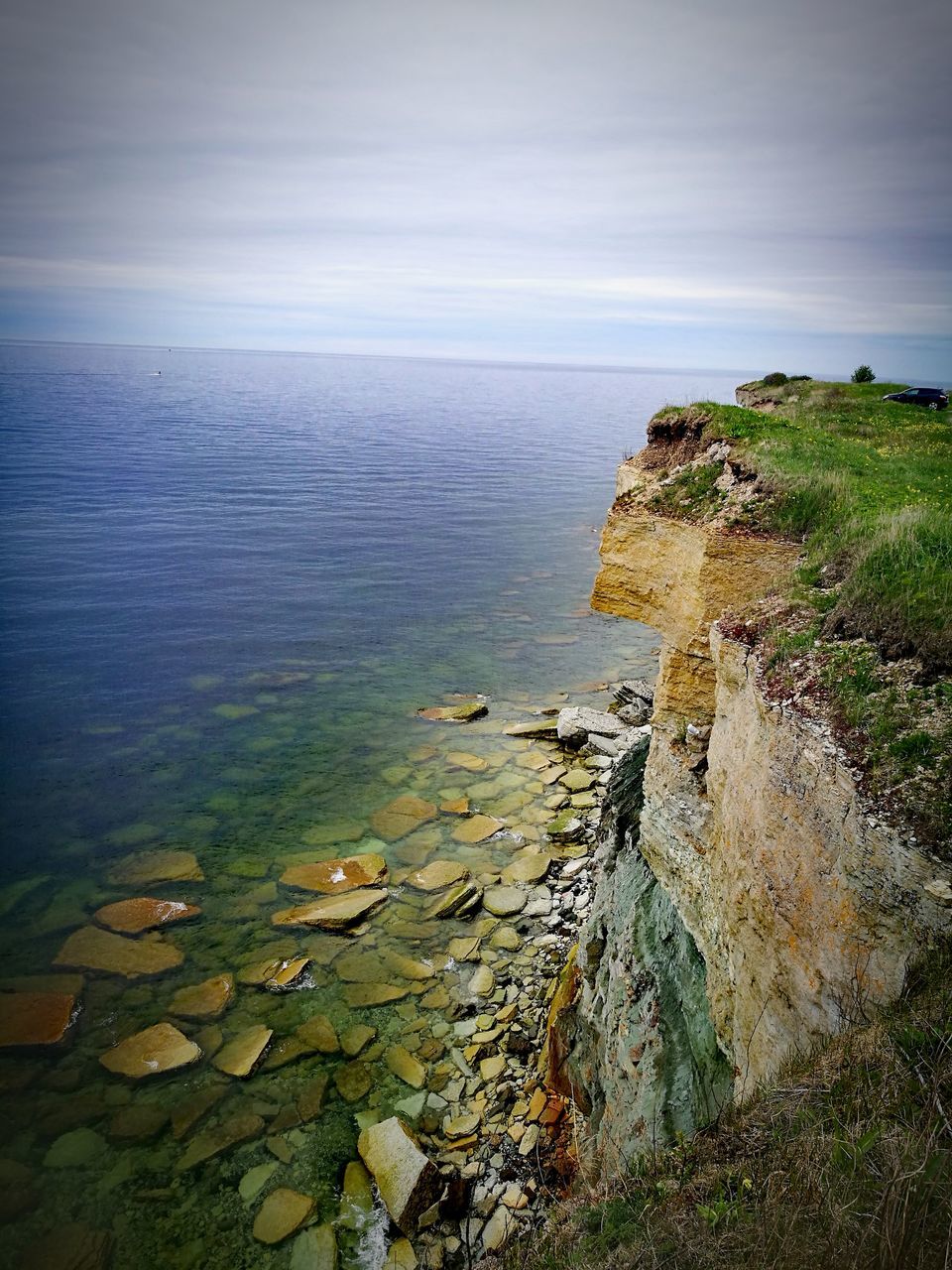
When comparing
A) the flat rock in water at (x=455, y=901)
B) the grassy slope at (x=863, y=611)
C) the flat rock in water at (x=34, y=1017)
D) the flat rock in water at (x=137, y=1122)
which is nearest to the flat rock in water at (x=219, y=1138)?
the flat rock in water at (x=137, y=1122)

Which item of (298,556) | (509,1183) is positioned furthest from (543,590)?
(509,1183)

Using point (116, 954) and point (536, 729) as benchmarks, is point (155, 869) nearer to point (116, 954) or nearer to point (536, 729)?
point (116, 954)

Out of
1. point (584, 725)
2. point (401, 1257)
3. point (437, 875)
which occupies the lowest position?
point (401, 1257)

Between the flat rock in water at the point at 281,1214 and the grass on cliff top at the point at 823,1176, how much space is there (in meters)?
4.54

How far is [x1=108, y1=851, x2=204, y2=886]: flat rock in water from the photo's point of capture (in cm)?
1334

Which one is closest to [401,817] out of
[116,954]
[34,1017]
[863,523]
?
[116,954]

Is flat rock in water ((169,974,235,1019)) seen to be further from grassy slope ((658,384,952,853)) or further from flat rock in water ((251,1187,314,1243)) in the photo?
grassy slope ((658,384,952,853))

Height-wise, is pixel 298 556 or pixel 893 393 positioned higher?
pixel 893 393

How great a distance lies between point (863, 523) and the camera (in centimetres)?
768

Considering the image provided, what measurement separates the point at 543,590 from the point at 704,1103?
2621cm

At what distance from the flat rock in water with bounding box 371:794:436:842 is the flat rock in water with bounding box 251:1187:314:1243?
6.98 meters

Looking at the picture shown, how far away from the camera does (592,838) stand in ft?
48.2

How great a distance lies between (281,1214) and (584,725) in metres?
12.5

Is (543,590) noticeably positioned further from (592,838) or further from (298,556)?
(592,838)
